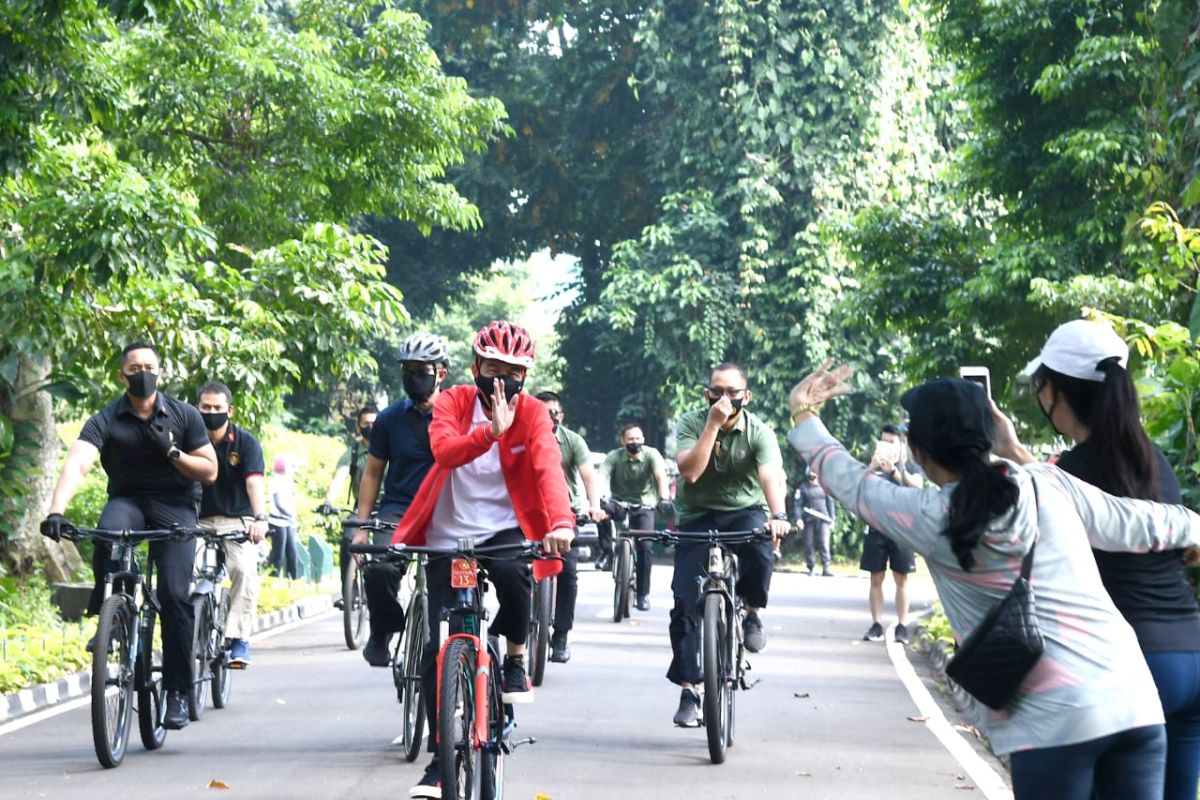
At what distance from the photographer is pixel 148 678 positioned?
9.21 meters

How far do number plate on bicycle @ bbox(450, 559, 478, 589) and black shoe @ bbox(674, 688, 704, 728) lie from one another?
336cm

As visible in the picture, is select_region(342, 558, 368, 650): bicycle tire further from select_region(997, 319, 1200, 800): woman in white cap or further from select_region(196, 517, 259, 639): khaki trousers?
select_region(997, 319, 1200, 800): woman in white cap

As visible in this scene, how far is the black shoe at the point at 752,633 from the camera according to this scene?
34.4 feet

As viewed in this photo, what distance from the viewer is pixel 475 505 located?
24.0ft

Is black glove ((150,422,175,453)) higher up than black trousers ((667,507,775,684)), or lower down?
higher up

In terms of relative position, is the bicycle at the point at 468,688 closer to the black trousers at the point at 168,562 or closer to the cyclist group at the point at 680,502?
the cyclist group at the point at 680,502

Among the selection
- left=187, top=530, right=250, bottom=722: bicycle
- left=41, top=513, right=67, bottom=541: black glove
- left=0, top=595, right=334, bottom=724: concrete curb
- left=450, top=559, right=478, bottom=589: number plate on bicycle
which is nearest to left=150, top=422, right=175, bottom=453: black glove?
left=187, top=530, right=250, bottom=722: bicycle

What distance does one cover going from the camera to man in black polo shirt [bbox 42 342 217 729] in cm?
913

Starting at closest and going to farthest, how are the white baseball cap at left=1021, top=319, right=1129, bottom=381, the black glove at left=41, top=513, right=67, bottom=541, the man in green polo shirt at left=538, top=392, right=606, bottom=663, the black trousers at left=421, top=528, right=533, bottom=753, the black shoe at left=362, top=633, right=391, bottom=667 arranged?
the white baseball cap at left=1021, top=319, right=1129, bottom=381, the black trousers at left=421, top=528, right=533, bottom=753, the black glove at left=41, top=513, right=67, bottom=541, the black shoe at left=362, top=633, right=391, bottom=667, the man in green polo shirt at left=538, top=392, right=606, bottom=663

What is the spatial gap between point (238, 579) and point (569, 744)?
2.93m

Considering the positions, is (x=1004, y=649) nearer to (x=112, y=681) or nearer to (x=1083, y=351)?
(x=1083, y=351)

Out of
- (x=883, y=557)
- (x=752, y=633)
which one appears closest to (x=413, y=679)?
(x=752, y=633)

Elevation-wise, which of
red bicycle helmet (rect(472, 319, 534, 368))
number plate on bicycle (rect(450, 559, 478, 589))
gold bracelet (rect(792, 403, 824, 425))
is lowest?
number plate on bicycle (rect(450, 559, 478, 589))

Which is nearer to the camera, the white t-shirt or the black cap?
the black cap
